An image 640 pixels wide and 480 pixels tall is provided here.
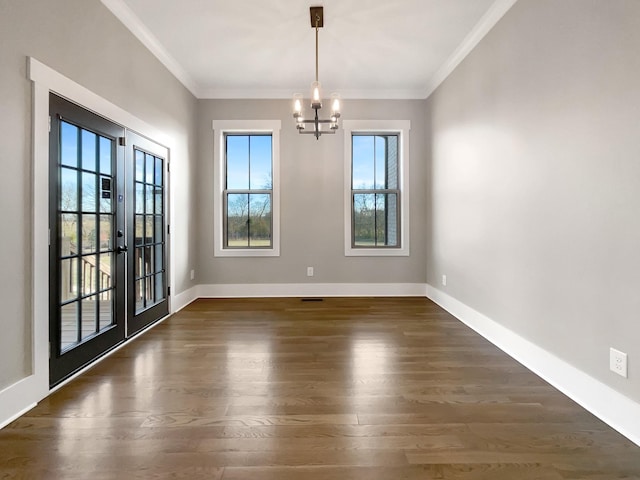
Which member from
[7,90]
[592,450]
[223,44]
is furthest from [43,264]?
[592,450]

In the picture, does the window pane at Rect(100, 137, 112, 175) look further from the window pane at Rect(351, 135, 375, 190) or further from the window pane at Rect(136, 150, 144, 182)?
the window pane at Rect(351, 135, 375, 190)

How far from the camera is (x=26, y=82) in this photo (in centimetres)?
203

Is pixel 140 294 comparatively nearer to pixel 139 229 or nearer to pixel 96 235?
pixel 139 229

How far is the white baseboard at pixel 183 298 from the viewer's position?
4281mm

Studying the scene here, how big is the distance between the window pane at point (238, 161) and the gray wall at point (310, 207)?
0.27 meters

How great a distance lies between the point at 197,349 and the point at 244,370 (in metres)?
0.69

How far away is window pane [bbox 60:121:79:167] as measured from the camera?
235 centimetres

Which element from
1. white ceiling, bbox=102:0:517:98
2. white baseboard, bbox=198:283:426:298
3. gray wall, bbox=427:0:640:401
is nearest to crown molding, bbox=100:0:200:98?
white ceiling, bbox=102:0:517:98

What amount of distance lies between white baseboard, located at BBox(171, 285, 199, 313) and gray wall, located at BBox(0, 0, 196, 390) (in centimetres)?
219

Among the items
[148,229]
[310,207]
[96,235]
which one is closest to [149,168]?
[148,229]

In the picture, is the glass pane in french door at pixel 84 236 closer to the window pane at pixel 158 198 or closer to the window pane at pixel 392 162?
the window pane at pixel 158 198

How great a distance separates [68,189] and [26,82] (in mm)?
688

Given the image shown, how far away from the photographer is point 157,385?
7.69ft

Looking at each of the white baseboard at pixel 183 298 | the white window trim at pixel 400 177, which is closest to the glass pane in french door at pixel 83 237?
the white baseboard at pixel 183 298
